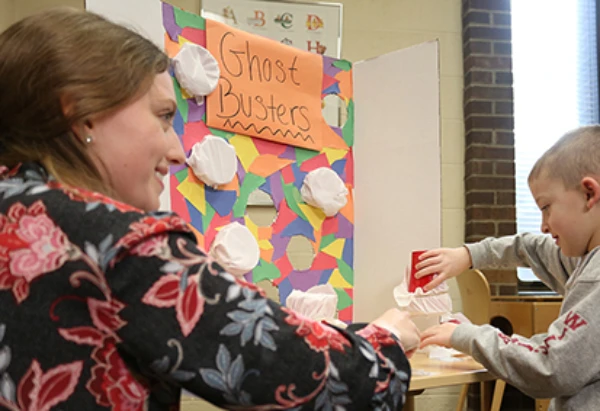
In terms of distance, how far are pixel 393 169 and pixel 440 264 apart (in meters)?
0.30

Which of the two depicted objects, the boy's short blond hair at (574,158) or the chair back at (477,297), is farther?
the chair back at (477,297)

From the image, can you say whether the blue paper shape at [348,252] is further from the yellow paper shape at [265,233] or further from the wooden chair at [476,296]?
the wooden chair at [476,296]

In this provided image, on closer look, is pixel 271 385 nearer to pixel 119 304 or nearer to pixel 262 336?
pixel 262 336

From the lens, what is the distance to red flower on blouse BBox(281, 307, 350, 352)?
0.57 metres

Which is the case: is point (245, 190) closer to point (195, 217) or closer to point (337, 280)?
point (195, 217)

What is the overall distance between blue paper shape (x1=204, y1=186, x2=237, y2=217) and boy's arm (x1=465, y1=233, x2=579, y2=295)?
643mm

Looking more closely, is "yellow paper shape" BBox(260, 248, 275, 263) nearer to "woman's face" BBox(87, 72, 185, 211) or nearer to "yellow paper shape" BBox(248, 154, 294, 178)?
"yellow paper shape" BBox(248, 154, 294, 178)

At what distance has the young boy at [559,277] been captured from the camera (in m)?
1.09

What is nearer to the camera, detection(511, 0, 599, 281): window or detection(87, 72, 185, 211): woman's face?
detection(87, 72, 185, 211): woman's face

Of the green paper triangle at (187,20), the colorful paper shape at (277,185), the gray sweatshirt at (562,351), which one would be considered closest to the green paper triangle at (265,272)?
the colorful paper shape at (277,185)

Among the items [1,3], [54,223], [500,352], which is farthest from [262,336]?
[1,3]

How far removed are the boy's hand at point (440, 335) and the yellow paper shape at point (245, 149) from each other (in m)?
0.57

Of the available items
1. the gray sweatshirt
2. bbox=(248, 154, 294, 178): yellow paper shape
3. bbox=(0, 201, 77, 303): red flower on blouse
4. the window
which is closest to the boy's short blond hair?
the gray sweatshirt

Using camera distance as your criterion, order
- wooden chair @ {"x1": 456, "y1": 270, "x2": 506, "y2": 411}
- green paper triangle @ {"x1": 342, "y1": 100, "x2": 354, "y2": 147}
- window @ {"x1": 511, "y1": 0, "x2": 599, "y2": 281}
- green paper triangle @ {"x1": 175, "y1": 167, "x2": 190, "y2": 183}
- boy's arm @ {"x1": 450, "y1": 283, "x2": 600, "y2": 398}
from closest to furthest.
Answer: boy's arm @ {"x1": 450, "y1": 283, "x2": 600, "y2": 398} < green paper triangle @ {"x1": 175, "y1": 167, "x2": 190, "y2": 183} < green paper triangle @ {"x1": 342, "y1": 100, "x2": 354, "y2": 147} < wooden chair @ {"x1": 456, "y1": 270, "x2": 506, "y2": 411} < window @ {"x1": 511, "y1": 0, "x2": 599, "y2": 281}
